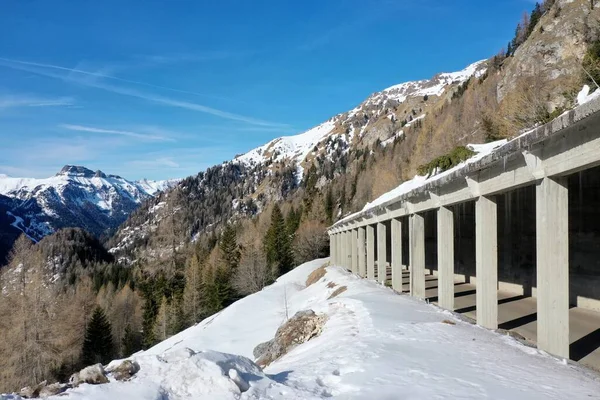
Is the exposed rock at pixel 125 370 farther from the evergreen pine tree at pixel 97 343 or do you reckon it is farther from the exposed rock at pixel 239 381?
the evergreen pine tree at pixel 97 343

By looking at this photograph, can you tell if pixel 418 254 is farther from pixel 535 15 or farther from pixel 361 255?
pixel 535 15

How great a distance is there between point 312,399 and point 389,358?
217 cm

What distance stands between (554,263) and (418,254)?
8159 millimetres

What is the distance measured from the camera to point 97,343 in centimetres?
5216

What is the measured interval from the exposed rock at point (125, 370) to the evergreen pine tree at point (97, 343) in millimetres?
52711

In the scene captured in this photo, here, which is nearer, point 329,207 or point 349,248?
point 349,248

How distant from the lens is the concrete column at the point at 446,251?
39.8 ft

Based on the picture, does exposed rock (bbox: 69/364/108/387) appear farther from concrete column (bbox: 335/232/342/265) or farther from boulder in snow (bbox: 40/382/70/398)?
concrete column (bbox: 335/232/342/265)

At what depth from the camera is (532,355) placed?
284 inches

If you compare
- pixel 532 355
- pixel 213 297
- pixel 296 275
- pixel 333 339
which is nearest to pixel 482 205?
pixel 532 355

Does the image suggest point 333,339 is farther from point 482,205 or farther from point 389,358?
point 482,205

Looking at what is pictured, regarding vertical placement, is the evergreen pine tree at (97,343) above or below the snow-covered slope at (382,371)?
below

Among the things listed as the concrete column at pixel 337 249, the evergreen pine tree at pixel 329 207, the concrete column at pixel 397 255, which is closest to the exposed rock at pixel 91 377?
the concrete column at pixel 397 255

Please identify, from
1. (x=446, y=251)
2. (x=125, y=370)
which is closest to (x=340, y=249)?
(x=446, y=251)
